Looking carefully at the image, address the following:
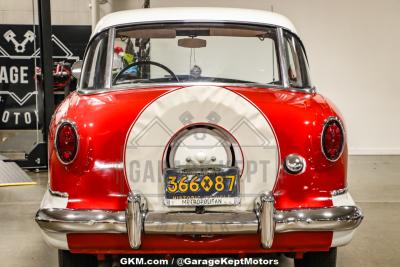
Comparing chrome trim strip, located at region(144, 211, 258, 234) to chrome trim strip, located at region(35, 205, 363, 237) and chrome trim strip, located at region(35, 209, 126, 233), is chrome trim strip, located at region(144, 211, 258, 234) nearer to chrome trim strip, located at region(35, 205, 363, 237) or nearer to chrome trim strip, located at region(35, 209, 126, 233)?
chrome trim strip, located at region(35, 205, 363, 237)

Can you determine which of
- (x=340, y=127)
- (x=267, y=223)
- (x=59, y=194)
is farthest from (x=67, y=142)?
(x=340, y=127)

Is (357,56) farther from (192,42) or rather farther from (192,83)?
(192,83)

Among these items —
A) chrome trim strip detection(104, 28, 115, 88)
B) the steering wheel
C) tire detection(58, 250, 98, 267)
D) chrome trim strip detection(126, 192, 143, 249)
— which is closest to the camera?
chrome trim strip detection(126, 192, 143, 249)

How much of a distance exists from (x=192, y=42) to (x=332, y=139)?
1346 millimetres

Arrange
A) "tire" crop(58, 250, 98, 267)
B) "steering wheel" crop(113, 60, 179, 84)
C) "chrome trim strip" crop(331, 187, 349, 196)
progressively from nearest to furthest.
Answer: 1. "chrome trim strip" crop(331, 187, 349, 196)
2. "tire" crop(58, 250, 98, 267)
3. "steering wheel" crop(113, 60, 179, 84)

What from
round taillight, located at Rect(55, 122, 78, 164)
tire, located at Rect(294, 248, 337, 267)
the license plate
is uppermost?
round taillight, located at Rect(55, 122, 78, 164)

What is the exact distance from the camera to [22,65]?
32.9 feet

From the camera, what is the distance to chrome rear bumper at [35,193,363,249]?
2.42 meters

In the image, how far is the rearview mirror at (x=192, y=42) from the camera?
11.8 feet

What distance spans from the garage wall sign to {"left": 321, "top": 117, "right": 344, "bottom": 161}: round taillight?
817 cm

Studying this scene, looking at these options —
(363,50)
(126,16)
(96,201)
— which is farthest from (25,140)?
(96,201)

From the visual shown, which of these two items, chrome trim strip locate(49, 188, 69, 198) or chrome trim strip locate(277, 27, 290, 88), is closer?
chrome trim strip locate(49, 188, 69, 198)

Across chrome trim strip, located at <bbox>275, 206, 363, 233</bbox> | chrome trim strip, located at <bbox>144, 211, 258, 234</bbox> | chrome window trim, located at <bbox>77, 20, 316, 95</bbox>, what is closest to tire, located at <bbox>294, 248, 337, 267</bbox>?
chrome trim strip, located at <bbox>275, 206, 363, 233</bbox>

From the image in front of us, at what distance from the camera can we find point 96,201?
2.55 m
